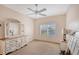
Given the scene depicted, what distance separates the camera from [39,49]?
1606 millimetres

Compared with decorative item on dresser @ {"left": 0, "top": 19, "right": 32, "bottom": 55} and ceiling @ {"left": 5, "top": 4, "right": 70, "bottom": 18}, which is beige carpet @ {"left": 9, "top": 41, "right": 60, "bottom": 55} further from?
ceiling @ {"left": 5, "top": 4, "right": 70, "bottom": 18}

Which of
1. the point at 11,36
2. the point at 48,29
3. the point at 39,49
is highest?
the point at 48,29

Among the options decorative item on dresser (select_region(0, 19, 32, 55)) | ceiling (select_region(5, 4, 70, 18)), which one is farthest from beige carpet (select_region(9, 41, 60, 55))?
ceiling (select_region(5, 4, 70, 18))

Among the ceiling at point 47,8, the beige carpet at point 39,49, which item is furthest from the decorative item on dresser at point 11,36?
the ceiling at point 47,8

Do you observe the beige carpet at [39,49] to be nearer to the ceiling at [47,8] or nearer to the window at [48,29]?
the window at [48,29]

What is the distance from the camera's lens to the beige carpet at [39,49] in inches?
61.1

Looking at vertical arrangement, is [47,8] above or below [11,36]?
above

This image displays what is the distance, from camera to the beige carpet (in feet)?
5.09

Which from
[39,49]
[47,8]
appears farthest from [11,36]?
[47,8]

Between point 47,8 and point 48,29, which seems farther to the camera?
point 48,29

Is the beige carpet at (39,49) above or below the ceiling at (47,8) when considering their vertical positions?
below

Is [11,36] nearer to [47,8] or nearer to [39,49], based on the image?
[39,49]
